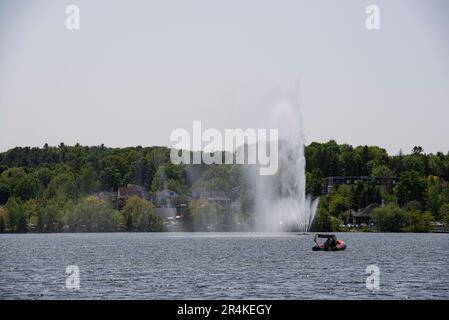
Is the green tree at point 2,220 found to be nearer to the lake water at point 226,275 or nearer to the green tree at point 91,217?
the green tree at point 91,217

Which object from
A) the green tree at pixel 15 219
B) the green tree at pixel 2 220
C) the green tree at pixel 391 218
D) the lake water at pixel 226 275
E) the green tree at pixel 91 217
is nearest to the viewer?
the lake water at pixel 226 275

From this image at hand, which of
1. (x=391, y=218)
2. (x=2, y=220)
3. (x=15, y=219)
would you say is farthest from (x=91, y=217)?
(x=391, y=218)

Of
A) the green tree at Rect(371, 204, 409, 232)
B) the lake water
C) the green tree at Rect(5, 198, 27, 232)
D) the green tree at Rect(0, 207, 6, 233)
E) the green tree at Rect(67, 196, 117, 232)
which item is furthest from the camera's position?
the green tree at Rect(0, 207, 6, 233)

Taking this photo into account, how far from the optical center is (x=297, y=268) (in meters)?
72.8

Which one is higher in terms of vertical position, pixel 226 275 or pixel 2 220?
pixel 2 220

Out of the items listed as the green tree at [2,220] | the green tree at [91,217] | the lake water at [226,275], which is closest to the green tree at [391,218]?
the green tree at [91,217]

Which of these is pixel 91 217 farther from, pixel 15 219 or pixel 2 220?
pixel 2 220

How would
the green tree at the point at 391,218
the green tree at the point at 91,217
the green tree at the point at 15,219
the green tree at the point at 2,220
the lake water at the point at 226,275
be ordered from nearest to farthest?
the lake water at the point at 226,275, the green tree at the point at 91,217, the green tree at the point at 391,218, the green tree at the point at 15,219, the green tree at the point at 2,220

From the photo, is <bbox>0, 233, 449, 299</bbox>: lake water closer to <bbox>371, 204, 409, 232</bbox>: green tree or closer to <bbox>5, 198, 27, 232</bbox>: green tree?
<bbox>371, 204, 409, 232</bbox>: green tree

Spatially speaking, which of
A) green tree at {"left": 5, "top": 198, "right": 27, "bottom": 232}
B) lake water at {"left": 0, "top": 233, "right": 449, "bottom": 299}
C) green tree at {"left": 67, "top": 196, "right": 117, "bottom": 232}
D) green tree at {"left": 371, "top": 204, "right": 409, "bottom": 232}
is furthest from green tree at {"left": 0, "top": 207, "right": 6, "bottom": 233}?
lake water at {"left": 0, "top": 233, "right": 449, "bottom": 299}
